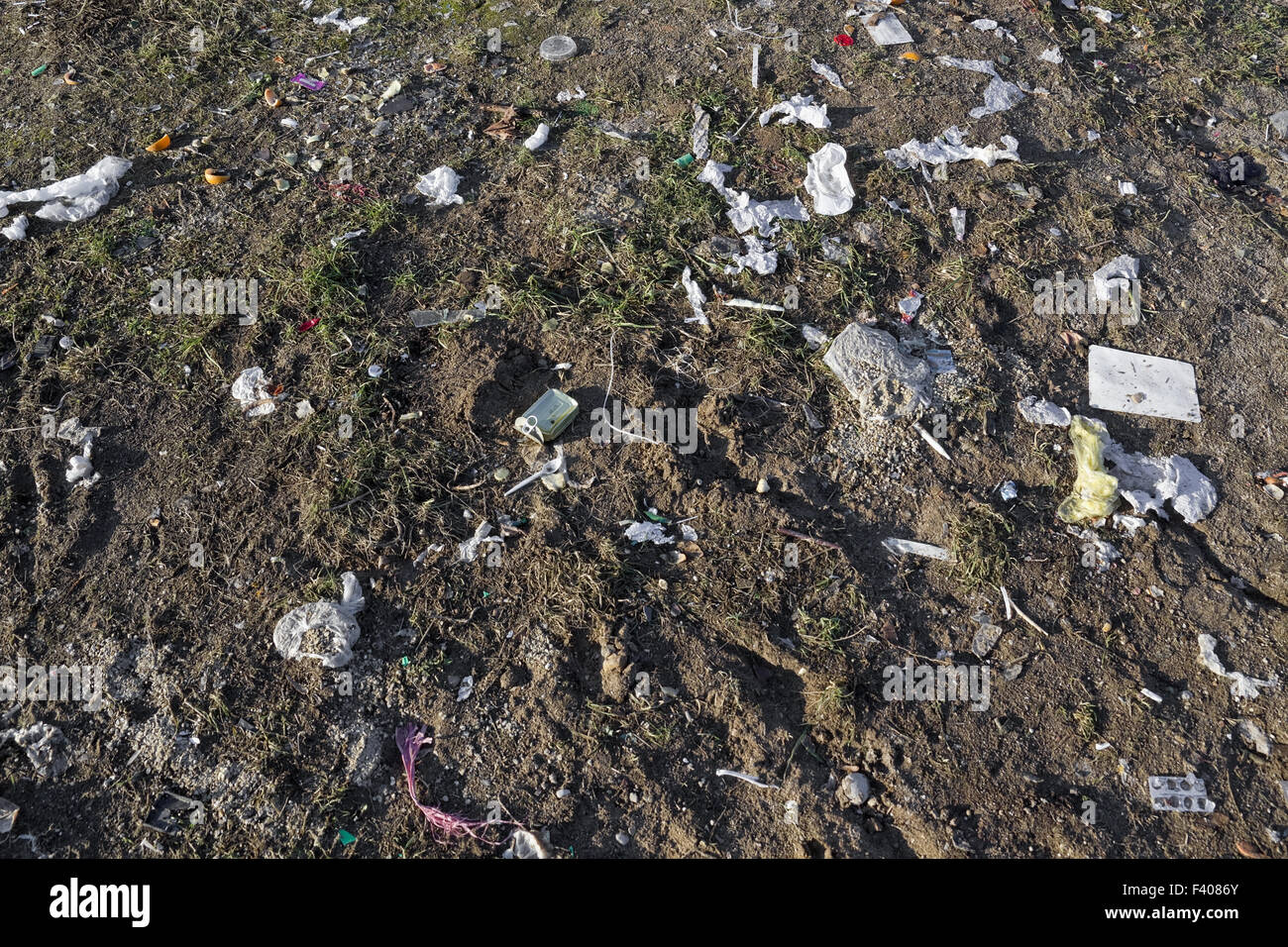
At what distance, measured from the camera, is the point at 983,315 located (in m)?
3.52

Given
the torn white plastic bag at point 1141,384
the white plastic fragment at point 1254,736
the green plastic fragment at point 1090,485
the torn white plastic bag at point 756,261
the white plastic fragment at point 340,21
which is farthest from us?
the white plastic fragment at point 340,21

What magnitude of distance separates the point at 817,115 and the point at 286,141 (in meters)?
2.69

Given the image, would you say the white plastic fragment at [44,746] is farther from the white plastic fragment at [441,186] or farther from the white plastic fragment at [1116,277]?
the white plastic fragment at [1116,277]

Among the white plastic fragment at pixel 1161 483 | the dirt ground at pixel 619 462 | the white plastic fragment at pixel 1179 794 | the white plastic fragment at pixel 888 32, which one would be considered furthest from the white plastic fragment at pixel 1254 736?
the white plastic fragment at pixel 888 32

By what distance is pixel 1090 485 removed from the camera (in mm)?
3047

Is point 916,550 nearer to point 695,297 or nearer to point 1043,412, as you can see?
point 1043,412

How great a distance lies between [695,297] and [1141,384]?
6.26 ft

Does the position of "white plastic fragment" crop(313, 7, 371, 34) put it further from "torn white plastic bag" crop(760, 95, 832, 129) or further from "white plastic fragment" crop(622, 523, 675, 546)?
"white plastic fragment" crop(622, 523, 675, 546)

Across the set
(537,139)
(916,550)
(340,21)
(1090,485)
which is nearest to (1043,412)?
(1090,485)

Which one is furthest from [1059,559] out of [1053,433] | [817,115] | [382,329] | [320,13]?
[320,13]

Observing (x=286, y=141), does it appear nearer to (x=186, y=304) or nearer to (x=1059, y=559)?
(x=186, y=304)

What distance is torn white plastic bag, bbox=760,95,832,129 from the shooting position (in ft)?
13.4

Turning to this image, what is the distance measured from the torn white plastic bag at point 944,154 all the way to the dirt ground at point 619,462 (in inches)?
3.1

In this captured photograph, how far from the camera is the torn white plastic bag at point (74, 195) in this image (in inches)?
150
